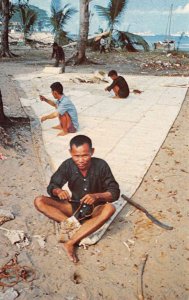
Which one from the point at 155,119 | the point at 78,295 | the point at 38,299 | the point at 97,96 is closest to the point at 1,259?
the point at 38,299

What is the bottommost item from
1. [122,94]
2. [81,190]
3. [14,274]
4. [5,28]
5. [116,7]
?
[14,274]

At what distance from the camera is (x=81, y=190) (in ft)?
12.1

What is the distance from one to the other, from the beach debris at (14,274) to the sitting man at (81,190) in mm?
448

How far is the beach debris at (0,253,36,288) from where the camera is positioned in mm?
3040

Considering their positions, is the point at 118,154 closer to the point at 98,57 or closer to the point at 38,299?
the point at 38,299

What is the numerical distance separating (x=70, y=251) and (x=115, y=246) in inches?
20.7

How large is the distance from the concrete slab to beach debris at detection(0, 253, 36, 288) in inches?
32.8

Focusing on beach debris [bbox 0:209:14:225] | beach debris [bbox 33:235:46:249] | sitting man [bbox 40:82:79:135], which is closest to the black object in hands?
beach debris [bbox 33:235:46:249]

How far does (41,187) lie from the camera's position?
4.85 metres

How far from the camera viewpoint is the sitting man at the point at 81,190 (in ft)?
11.3

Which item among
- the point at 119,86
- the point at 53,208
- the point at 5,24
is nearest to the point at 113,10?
the point at 5,24

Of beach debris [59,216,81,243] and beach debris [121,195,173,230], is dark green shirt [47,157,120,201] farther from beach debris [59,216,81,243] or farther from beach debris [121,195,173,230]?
beach debris [121,195,173,230]

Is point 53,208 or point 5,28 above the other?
point 5,28

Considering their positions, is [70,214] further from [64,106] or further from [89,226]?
[64,106]
